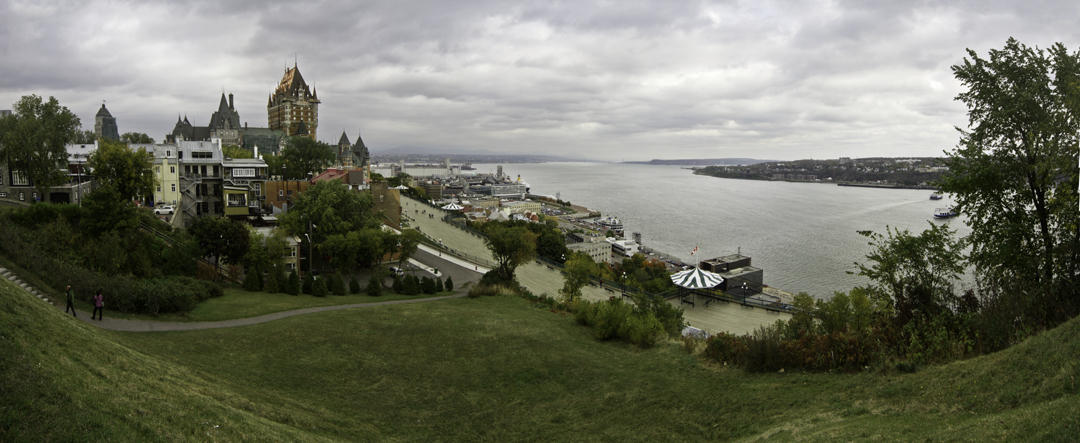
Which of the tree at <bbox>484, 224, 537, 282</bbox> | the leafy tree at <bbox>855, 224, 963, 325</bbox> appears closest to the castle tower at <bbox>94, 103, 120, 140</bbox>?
the tree at <bbox>484, 224, 537, 282</bbox>

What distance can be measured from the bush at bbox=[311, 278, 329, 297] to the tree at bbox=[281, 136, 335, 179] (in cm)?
4172

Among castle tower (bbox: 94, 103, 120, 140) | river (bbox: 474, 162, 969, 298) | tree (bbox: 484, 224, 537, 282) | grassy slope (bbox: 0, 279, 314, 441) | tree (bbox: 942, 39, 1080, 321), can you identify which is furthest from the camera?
castle tower (bbox: 94, 103, 120, 140)

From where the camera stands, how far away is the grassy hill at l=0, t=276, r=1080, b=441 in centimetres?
691

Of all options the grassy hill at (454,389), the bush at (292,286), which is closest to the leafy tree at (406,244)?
the bush at (292,286)

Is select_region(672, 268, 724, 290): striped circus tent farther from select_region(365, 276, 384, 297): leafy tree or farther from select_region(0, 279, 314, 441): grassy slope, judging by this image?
select_region(0, 279, 314, 441): grassy slope

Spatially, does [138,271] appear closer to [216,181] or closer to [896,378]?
[216,181]

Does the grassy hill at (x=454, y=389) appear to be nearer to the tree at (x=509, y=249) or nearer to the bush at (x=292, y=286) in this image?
the bush at (x=292, y=286)

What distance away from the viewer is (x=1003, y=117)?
12188 mm

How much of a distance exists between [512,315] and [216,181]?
29.9 metres

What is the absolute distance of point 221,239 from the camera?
2681 cm

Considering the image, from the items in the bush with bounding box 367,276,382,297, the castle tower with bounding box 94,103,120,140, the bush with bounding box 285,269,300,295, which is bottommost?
the bush with bounding box 367,276,382,297

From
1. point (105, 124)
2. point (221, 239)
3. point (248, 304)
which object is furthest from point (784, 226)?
point (105, 124)

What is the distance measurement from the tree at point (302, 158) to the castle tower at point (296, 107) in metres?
48.6

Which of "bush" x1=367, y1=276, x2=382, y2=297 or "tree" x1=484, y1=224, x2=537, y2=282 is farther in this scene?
"tree" x1=484, y1=224, x2=537, y2=282
